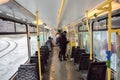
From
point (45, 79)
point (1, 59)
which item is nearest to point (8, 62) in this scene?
point (1, 59)

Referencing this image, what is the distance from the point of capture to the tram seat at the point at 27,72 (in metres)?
3.73

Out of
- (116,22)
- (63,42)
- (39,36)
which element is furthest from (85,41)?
(116,22)

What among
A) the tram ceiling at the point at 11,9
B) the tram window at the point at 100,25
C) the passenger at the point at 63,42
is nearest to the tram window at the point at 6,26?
the tram ceiling at the point at 11,9

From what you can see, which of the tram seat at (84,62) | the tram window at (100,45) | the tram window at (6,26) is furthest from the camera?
the tram seat at (84,62)

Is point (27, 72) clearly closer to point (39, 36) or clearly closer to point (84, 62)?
point (39, 36)

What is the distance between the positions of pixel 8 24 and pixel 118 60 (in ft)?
7.71

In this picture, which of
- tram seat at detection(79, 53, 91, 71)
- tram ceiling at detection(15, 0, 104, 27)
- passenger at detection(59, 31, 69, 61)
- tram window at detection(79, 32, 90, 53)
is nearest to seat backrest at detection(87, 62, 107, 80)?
tram ceiling at detection(15, 0, 104, 27)

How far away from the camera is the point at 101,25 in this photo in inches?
194

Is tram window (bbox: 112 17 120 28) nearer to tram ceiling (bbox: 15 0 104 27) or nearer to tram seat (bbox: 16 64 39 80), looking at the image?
tram ceiling (bbox: 15 0 104 27)

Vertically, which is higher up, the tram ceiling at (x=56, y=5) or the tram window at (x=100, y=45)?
the tram ceiling at (x=56, y=5)

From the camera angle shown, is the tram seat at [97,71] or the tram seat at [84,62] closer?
the tram seat at [97,71]

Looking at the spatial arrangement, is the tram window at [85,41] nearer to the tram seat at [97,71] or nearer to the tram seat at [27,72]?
the tram seat at [97,71]

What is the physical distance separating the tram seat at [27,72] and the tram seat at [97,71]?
1.26m

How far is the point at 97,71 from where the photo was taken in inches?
144
